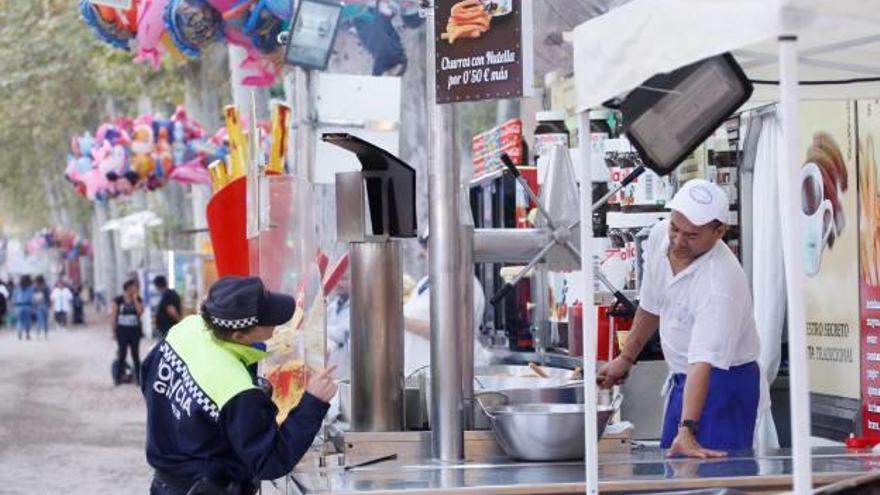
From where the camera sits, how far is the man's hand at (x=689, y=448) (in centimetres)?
572

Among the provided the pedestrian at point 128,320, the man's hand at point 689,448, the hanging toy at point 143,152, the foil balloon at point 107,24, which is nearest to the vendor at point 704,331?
the man's hand at point 689,448

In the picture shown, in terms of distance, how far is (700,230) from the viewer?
5.99 meters

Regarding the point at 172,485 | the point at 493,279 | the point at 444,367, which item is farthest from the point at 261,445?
the point at 493,279

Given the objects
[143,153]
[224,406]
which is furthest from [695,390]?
[143,153]

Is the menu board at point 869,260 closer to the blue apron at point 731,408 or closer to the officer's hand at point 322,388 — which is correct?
the blue apron at point 731,408

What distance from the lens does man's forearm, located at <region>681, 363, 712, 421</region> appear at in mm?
5766

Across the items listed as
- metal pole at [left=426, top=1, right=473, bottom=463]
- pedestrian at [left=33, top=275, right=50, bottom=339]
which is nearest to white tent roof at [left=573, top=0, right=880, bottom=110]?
metal pole at [left=426, top=1, right=473, bottom=463]

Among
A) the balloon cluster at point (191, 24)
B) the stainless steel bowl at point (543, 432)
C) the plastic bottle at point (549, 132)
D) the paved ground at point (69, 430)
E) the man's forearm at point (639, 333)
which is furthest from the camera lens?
the paved ground at point (69, 430)

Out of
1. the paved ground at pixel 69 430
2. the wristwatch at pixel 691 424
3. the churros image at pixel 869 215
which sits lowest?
the paved ground at pixel 69 430

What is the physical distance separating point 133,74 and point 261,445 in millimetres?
24491

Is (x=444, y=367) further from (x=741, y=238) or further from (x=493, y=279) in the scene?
(x=493, y=279)

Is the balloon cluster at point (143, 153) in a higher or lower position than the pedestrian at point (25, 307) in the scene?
higher

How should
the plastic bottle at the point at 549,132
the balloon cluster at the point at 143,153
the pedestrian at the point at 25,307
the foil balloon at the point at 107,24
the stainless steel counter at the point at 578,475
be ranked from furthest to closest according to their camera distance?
the pedestrian at the point at 25,307
the balloon cluster at the point at 143,153
the foil balloon at the point at 107,24
the plastic bottle at the point at 549,132
the stainless steel counter at the point at 578,475

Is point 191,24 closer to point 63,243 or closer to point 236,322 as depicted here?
point 236,322
